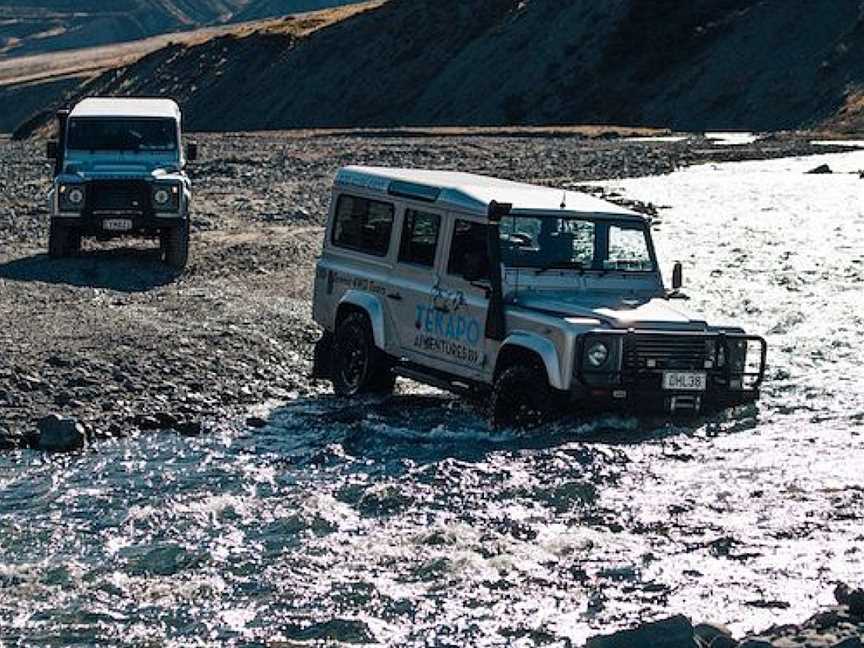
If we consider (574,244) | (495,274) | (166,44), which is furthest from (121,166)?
(166,44)

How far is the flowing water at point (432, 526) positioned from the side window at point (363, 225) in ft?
5.92

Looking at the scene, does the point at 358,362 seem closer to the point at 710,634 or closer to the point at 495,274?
the point at 495,274

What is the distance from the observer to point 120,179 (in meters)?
29.0

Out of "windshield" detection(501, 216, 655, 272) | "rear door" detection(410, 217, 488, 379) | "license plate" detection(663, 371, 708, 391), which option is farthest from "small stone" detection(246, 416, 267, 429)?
"license plate" detection(663, 371, 708, 391)

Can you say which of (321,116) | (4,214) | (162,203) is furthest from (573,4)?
(162,203)

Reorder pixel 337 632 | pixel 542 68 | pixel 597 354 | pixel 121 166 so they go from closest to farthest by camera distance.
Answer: pixel 337 632 < pixel 597 354 < pixel 121 166 < pixel 542 68

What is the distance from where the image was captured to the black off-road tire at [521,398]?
17.2 metres

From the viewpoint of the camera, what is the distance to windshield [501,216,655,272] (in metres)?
18.1

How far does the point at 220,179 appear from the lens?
47250 mm

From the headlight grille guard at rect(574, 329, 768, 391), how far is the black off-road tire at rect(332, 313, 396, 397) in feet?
11.0

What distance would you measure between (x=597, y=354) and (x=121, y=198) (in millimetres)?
14181

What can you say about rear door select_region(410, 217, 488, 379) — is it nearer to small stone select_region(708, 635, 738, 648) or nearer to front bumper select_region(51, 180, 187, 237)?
small stone select_region(708, 635, 738, 648)

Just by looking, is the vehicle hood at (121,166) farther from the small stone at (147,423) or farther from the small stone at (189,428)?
the small stone at (189,428)

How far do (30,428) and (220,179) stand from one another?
97.7 feet
